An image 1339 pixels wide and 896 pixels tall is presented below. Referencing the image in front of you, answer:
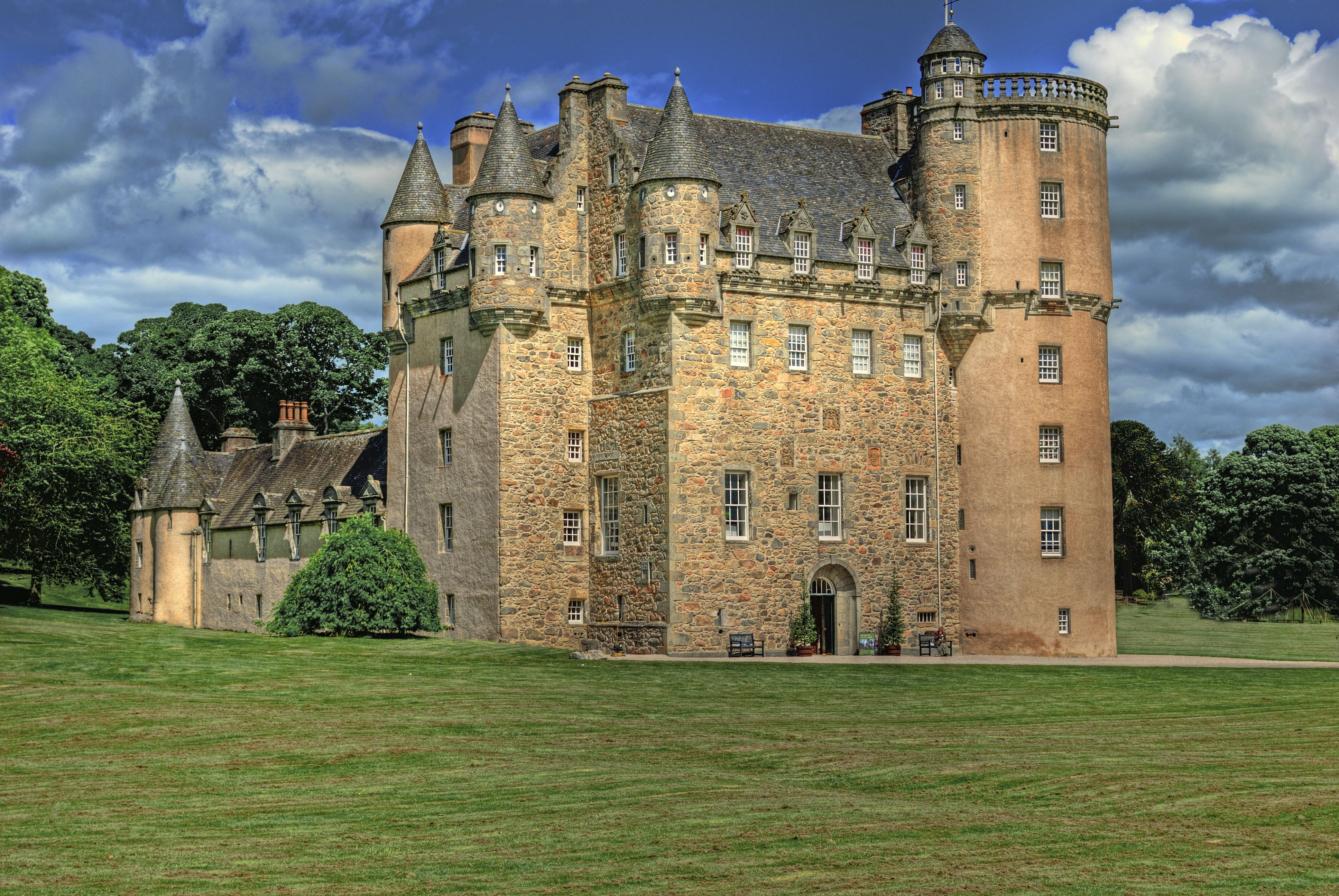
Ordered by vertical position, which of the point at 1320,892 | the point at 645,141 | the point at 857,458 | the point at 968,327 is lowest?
the point at 1320,892

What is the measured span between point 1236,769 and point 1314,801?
2708mm

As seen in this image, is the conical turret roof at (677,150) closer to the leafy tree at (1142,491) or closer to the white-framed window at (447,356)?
the white-framed window at (447,356)

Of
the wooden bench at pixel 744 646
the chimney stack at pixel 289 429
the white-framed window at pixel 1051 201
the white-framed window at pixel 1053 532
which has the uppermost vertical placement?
the white-framed window at pixel 1051 201

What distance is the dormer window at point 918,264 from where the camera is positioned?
160 ft

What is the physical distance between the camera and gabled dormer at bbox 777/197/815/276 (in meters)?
46.6

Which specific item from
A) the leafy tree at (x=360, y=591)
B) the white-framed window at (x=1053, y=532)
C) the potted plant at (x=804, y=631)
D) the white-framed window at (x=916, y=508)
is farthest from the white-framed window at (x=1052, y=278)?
the leafy tree at (x=360, y=591)

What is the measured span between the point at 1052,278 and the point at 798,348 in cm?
924

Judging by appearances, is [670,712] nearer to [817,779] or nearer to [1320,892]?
[817,779]

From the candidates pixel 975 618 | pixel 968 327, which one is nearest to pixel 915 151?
pixel 968 327

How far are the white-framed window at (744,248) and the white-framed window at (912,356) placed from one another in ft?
19.5

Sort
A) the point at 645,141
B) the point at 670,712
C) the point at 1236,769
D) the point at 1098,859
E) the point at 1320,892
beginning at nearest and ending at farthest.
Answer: the point at 1320,892 → the point at 1098,859 → the point at 1236,769 → the point at 670,712 → the point at 645,141

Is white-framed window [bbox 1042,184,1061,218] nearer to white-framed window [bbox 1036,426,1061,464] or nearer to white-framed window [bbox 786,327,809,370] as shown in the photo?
white-framed window [bbox 1036,426,1061,464]

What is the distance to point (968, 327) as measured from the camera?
48688 millimetres

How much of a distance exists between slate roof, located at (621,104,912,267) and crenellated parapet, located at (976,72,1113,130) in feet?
14.1
